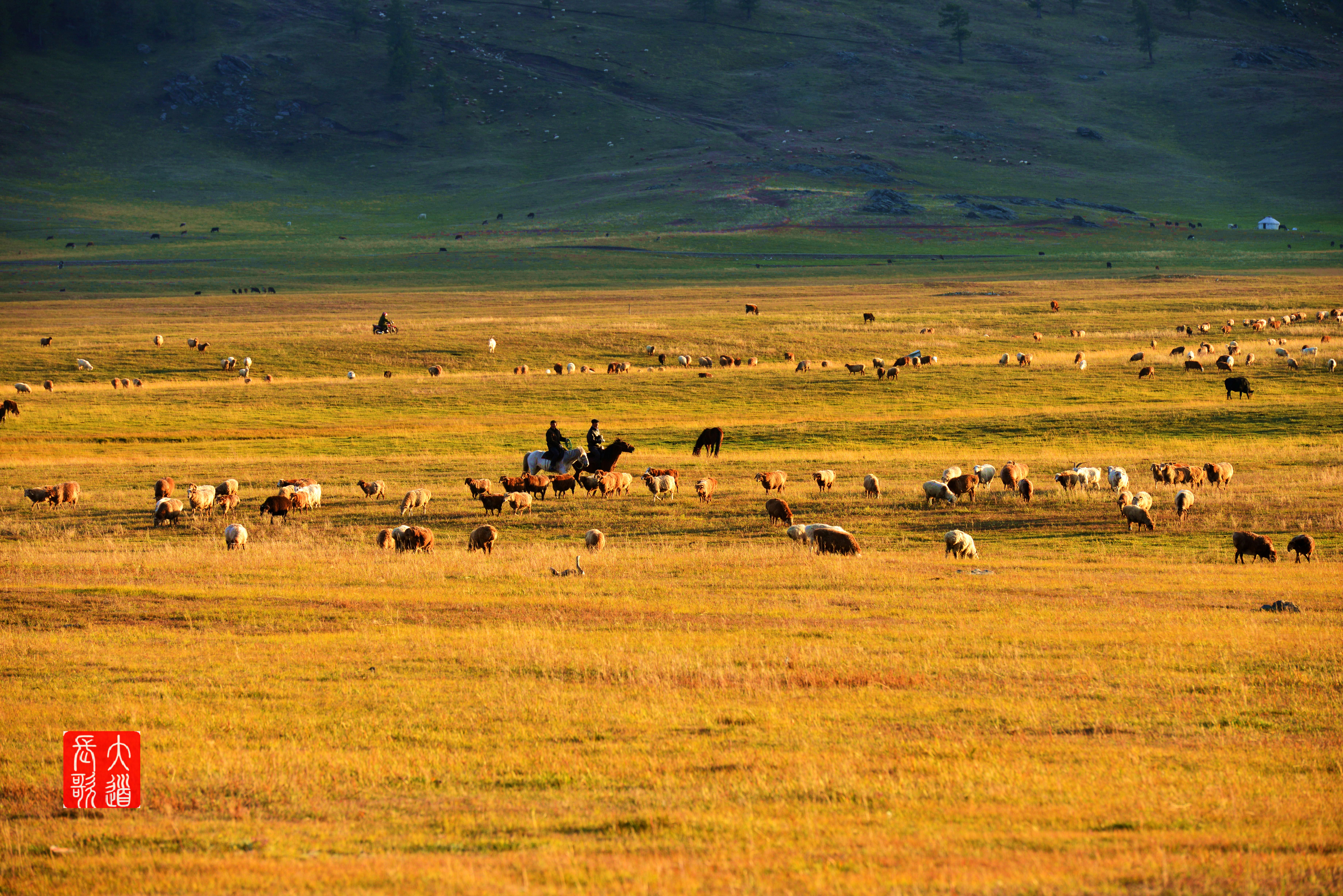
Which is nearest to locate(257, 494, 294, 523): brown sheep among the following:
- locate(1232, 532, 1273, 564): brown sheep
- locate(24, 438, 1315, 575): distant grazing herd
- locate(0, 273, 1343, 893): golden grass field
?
locate(24, 438, 1315, 575): distant grazing herd

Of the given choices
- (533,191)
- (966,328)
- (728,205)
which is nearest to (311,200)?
(533,191)

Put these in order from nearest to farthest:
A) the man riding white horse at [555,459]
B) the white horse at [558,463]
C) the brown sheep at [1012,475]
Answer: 1. the brown sheep at [1012,475]
2. the man riding white horse at [555,459]
3. the white horse at [558,463]

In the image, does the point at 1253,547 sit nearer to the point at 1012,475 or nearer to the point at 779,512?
the point at 1012,475

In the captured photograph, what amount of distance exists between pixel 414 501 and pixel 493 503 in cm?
182

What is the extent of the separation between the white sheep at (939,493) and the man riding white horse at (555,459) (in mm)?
9097

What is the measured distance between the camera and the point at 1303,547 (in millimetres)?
21531

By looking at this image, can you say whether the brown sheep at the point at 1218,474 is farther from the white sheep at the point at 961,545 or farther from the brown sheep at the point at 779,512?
the brown sheep at the point at 779,512

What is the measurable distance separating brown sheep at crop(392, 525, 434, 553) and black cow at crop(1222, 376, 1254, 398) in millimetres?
33602

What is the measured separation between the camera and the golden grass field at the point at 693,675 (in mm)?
8461

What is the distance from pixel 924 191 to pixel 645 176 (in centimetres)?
3641

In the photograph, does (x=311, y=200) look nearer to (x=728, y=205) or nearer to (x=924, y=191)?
(x=728, y=205)

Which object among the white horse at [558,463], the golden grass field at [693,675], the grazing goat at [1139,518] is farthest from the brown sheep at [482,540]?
the grazing goat at [1139,518]

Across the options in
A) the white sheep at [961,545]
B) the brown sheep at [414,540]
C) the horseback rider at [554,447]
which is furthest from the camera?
the horseback rider at [554,447]

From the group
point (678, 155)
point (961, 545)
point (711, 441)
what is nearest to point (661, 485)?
point (711, 441)
